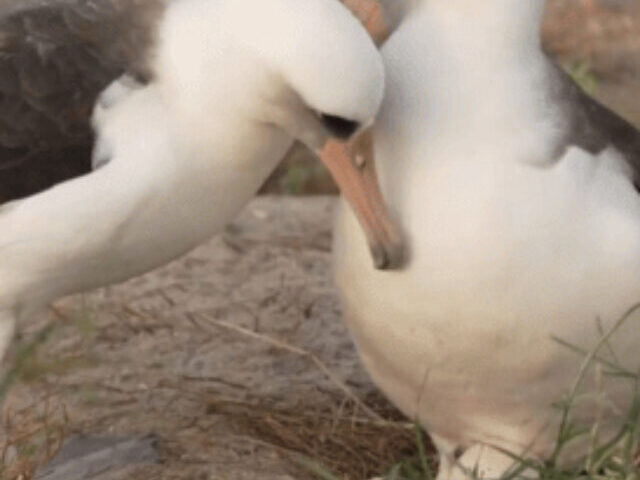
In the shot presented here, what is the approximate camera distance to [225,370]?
15.8 feet

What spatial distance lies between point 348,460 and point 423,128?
1042mm

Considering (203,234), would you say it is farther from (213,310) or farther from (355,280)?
(213,310)

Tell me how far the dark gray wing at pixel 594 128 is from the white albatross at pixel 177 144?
1.24ft

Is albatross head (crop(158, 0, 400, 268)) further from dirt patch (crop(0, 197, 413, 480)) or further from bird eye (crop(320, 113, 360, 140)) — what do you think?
dirt patch (crop(0, 197, 413, 480))

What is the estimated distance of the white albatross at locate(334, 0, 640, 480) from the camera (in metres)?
3.43

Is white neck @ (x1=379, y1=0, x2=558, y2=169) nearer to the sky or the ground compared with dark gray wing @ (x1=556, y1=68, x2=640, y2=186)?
nearer to the sky

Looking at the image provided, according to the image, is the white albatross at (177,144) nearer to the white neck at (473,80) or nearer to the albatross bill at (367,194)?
the albatross bill at (367,194)

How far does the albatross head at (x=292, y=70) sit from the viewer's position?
331 cm

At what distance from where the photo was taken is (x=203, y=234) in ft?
12.3

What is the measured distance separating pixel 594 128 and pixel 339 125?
479mm

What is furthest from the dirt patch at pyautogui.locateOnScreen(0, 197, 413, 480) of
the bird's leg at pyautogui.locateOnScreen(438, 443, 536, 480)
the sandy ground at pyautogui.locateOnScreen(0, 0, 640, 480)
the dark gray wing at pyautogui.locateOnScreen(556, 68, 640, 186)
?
the dark gray wing at pyautogui.locateOnScreen(556, 68, 640, 186)

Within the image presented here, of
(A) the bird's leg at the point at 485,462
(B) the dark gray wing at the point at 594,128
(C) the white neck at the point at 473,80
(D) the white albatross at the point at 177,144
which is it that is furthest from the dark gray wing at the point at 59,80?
(A) the bird's leg at the point at 485,462

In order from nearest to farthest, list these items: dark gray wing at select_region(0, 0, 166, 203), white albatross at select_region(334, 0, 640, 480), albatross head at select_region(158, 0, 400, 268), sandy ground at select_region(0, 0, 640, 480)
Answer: albatross head at select_region(158, 0, 400, 268) → white albatross at select_region(334, 0, 640, 480) → dark gray wing at select_region(0, 0, 166, 203) → sandy ground at select_region(0, 0, 640, 480)

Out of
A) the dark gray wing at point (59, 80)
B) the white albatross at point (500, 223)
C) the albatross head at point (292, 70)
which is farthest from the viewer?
the dark gray wing at point (59, 80)
